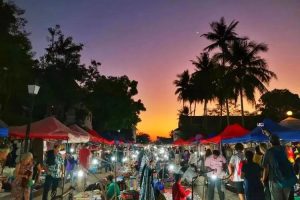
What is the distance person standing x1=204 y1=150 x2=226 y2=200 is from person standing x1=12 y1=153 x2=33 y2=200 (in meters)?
6.12

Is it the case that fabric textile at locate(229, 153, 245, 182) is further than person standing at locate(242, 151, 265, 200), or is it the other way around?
fabric textile at locate(229, 153, 245, 182)

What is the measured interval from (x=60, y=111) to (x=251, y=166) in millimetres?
42387

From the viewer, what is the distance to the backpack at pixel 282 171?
6970 mm

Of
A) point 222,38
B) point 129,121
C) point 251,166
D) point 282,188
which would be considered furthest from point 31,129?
point 129,121

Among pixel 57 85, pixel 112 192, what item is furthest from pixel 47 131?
pixel 57 85

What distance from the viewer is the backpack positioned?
6970 mm

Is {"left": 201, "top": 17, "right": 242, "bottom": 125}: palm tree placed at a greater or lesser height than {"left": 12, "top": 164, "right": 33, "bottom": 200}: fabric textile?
greater

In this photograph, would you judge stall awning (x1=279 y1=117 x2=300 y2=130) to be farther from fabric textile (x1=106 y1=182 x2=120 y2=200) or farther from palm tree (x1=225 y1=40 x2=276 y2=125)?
palm tree (x1=225 y1=40 x2=276 y2=125)

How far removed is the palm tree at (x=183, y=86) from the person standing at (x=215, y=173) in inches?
2617

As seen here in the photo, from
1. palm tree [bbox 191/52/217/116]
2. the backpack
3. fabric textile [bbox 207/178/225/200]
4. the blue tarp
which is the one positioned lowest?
fabric textile [bbox 207/178/225/200]

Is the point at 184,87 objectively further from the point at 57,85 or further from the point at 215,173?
the point at 215,173

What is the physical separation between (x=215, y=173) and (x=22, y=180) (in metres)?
6.59

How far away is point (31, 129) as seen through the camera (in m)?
14.5

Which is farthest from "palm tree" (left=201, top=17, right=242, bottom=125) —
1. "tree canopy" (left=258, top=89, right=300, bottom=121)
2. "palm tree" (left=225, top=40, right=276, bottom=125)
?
"tree canopy" (left=258, top=89, right=300, bottom=121)
